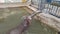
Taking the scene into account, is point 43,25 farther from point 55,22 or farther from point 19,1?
point 19,1

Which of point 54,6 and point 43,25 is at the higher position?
point 54,6

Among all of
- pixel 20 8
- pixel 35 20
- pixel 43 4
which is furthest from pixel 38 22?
pixel 20 8

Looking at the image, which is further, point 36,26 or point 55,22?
point 36,26

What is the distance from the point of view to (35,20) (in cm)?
446

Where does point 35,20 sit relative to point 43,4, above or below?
below

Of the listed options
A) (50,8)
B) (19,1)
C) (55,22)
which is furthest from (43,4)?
(19,1)

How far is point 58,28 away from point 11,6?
3696 mm

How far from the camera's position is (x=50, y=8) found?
4.48 m

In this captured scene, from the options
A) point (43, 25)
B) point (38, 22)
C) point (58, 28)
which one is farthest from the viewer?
point (38, 22)

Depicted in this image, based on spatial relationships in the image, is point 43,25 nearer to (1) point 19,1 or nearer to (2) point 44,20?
(2) point 44,20

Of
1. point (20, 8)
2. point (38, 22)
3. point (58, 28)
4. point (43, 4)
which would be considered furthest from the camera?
point (20, 8)

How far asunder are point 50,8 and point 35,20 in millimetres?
593

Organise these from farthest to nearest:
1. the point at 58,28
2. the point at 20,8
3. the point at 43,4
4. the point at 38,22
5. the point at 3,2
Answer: the point at 3,2 → the point at 20,8 → the point at 43,4 → the point at 38,22 → the point at 58,28

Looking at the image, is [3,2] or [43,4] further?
[3,2]
